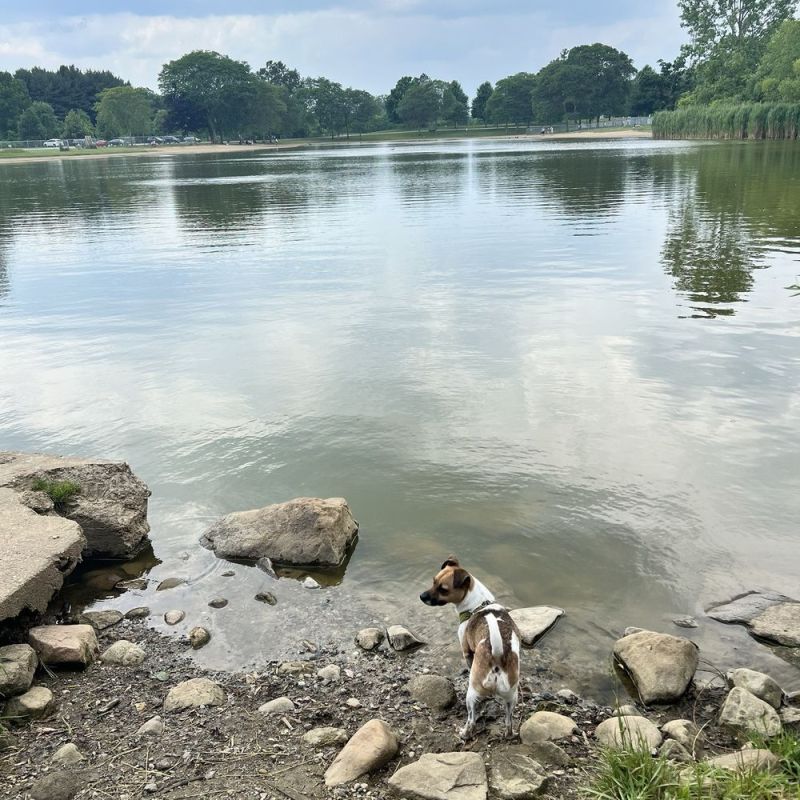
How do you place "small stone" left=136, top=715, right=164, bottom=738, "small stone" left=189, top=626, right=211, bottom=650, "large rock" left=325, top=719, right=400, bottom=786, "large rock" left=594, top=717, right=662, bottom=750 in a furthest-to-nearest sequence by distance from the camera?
1. "small stone" left=189, top=626, right=211, bottom=650
2. "small stone" left=136, top=715, right=164, bottom=738
3. "large rock" left=594, top=717, right=662, bottom=750
4. "large rock" left=325, top=719, right=400, bottom=786

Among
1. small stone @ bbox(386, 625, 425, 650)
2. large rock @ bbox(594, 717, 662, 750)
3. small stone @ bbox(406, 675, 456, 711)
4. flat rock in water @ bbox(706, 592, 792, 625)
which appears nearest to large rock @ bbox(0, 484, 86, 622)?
small stone @ bbox(386, 625, 425, 650)

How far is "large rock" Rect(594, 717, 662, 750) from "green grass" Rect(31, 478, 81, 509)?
5.71m

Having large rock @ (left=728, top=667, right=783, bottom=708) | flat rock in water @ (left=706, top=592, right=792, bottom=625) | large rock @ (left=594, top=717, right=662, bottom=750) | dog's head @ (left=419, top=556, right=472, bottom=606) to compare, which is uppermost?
dog's head @ (left=419, top=556, right=472, bottom=606)

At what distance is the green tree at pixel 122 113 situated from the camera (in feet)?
519

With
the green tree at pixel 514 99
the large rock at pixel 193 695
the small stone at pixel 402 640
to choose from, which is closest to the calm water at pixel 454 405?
the small stone at pixel 402 640

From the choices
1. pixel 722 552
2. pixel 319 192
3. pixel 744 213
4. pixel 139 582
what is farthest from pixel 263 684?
pixel 319 192

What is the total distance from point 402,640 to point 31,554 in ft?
10.9

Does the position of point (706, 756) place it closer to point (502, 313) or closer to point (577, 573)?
point (577, 573)

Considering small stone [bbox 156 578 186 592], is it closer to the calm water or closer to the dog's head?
the calm water

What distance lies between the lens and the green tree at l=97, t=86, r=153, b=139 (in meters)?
158

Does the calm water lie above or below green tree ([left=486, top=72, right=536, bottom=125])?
below

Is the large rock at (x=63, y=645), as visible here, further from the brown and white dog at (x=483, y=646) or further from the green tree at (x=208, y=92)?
the green tree at (x=208, y=92)

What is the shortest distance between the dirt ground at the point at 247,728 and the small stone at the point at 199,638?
0.12m

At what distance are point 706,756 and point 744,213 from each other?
26639 millimetres
